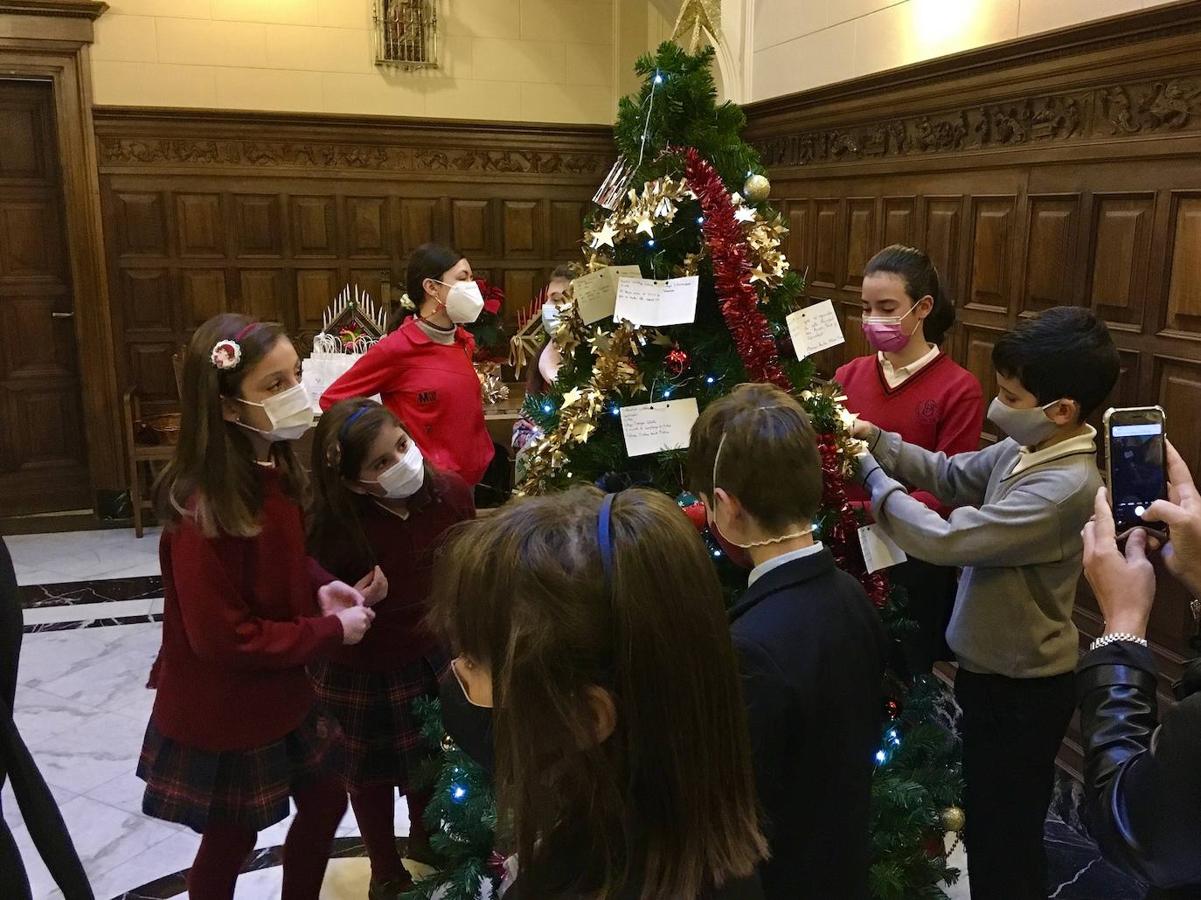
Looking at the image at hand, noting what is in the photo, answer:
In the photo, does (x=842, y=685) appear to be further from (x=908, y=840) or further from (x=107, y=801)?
(x=107, y=801)

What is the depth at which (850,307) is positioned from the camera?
4.02 metres

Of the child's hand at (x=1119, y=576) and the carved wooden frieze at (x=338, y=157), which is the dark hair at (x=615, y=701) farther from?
the carved wooden frieze at (x=338, y=157)

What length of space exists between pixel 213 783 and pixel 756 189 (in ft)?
4.84

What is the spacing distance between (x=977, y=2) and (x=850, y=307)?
51.2 inches

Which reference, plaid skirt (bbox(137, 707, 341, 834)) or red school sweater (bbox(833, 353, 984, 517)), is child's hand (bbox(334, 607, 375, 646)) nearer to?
plaid skirt (bbox(137, 707, 341, 834))

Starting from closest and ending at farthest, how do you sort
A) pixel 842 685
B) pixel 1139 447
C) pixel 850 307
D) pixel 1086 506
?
1. pixel 842 685
2. pixel 1139 447
3. pixel 1086 506
4. pixel 850 307

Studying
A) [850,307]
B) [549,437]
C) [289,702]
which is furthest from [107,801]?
[850,307]

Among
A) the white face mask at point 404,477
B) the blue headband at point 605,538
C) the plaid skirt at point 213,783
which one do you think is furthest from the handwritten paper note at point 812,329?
the plaid skirt at point 213,783

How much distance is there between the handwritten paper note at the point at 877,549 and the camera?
1755 millimetres

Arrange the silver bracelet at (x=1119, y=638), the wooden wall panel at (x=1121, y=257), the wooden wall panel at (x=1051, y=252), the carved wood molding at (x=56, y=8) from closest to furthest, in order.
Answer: the silver bracelet at (x=1119, y=638)
the wooden wall panel at (x=1121, y=257)
the wooden wall panel at (x=1051, y=252)
the carved wood molding at (x=56, y=8)

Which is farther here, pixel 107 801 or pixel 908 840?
pixel 107 801

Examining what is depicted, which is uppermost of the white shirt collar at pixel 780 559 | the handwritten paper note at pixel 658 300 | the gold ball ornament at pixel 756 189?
the gold ball ornament at pixel 756 189

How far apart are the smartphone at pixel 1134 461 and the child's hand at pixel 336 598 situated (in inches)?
52.5

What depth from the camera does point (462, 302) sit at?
9.98 ft
